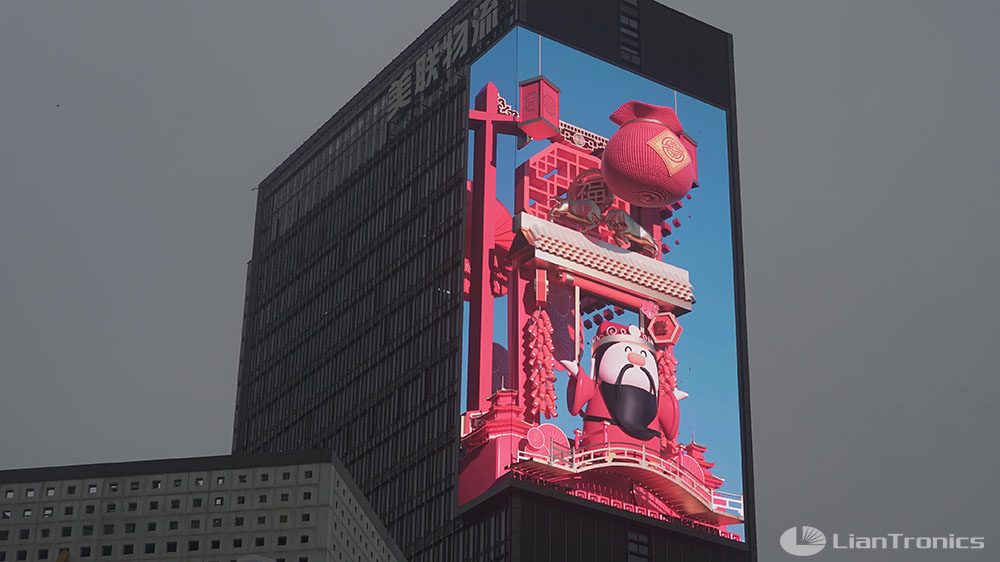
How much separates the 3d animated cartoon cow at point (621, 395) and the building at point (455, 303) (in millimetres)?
1460

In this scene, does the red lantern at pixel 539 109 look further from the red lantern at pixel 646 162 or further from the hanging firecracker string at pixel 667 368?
the hanging firecracker string at pixel 667 368

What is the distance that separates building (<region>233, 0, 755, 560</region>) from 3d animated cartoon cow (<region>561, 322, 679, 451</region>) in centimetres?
146

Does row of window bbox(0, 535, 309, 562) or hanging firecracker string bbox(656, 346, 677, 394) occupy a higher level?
hanging firecracker string bbox(656, 346, 677, 394)

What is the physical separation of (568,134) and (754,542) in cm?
3107

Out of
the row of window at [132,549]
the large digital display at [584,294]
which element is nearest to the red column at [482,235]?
the large digital display at [584,294]

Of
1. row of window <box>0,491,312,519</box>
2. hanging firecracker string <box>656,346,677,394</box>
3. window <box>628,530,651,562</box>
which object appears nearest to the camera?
row of window <box>0,491,312,519</box>

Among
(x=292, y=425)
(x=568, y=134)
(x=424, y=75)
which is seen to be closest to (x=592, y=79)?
(x=568, y=134)

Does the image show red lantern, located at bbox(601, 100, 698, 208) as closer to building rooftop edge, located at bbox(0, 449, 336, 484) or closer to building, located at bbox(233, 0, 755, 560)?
building, located at bbox(233, 0, 755, 560)

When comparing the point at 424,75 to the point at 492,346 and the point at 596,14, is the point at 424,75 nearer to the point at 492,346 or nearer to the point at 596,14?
the point at 596,14

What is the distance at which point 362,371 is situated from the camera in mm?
148875

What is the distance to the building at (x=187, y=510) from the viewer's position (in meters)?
99.9

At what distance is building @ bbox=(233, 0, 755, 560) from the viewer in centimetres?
12388

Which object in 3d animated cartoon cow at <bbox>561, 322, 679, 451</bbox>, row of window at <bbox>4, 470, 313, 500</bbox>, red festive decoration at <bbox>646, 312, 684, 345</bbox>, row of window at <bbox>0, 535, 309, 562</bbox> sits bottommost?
row of window at <bbox>0, 535, 309, 562</bbox>

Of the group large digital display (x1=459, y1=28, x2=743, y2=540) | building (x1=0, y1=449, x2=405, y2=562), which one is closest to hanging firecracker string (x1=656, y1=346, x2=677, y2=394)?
large digital display (x1=459, y1=28, x2=743, y2=540)
